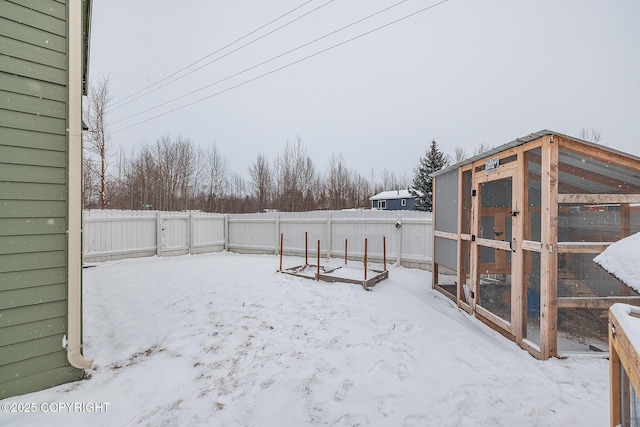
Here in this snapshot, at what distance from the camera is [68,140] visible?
2627 millimetres

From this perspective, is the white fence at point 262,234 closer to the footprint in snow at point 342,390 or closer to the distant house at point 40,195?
the footprint in snow at point 342,390

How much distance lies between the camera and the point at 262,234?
10375mm

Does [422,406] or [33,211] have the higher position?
[33,211]

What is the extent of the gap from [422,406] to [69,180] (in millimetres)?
3620

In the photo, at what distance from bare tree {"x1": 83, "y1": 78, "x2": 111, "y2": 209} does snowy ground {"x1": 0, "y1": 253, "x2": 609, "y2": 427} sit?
11.4 m

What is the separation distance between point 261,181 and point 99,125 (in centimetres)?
1326

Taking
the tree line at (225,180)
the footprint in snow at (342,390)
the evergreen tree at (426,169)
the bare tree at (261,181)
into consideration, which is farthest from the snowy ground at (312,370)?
the bare tree at (261,181)

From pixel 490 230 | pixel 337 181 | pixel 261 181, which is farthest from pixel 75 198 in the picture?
pixel 337 181

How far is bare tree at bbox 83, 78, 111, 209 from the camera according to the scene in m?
13.4

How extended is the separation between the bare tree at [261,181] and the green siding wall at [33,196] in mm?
23104

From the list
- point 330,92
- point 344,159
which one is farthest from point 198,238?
point 330,92

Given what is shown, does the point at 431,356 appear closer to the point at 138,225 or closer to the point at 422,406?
the point at 422,406

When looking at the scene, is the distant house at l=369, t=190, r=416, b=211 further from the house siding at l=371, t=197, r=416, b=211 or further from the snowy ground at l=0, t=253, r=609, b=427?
the snowy ground at l=0, t=253, r=609, b=427

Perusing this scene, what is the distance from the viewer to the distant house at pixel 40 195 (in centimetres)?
235
